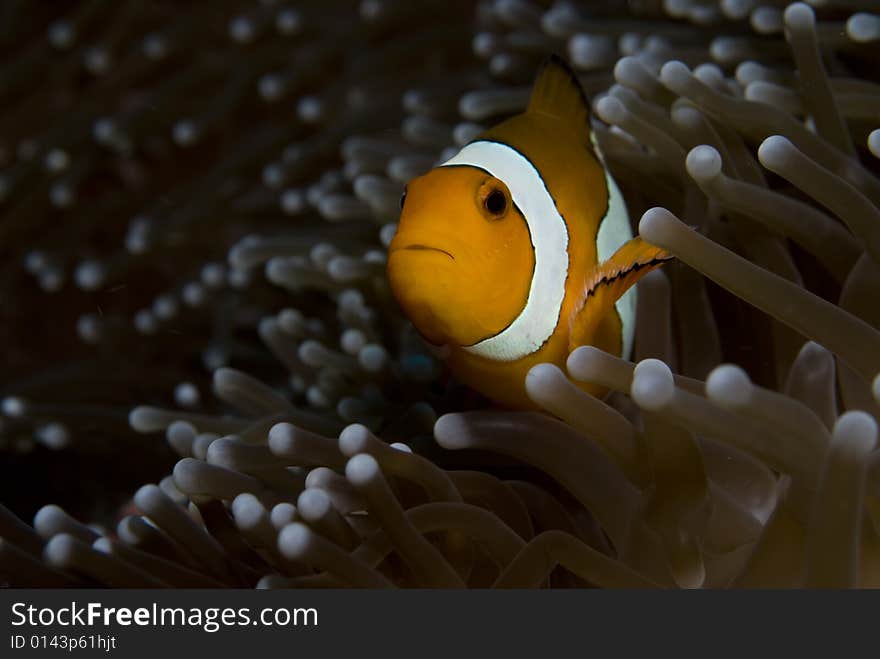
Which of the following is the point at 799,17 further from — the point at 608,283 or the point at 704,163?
the point at 608,283

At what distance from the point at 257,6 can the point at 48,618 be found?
157cm

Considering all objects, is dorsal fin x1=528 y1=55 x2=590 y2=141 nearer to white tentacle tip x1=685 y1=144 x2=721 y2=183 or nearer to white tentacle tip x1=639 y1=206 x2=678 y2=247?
white tentacle tip x1=685 y1=144 x2=721 y2=183

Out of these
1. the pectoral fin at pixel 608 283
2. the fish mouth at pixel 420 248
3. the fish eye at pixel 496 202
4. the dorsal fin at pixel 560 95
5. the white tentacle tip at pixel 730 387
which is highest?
the dorsal fin at pixel 560 95

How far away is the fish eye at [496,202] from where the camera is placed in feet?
2.80

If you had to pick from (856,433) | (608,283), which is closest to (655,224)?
(608,283)

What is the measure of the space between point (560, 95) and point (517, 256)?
34cm

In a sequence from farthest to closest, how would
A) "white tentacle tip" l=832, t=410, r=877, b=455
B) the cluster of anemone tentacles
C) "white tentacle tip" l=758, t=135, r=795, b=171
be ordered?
"white tentacle tip" l=758, t=135, r=795, b=171, the cluster of anemone tentacles, "white tentacle tip" l=832, t=410, r=877, b=455

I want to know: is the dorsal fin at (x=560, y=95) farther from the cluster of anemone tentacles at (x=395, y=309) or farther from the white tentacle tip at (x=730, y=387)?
the white tentacle tip at (x=730, y=387)

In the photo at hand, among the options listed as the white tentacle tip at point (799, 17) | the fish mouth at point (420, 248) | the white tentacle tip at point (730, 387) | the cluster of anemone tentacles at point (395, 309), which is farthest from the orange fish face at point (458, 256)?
the white tentacle tip at point (799, 17)

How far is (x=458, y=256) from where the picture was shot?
83 cm

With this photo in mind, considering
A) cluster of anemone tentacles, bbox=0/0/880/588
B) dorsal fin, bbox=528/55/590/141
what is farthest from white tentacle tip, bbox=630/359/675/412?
dorsal fin, bbox=528/55/590/141

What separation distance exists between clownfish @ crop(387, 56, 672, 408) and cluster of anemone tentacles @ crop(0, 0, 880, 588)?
7 centimetres

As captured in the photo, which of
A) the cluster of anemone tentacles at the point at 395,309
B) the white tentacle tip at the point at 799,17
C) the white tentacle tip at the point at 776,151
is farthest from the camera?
the white tentacle tip at the point at 799,17

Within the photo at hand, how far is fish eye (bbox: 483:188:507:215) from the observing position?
85 centimetres
